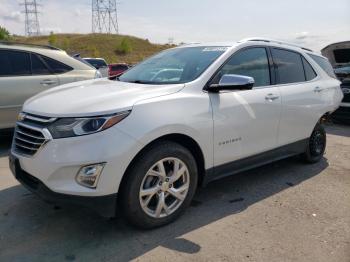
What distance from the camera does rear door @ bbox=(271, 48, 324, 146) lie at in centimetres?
456

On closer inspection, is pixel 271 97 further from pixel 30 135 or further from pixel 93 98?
pixel 30 135

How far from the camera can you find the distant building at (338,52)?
975cm

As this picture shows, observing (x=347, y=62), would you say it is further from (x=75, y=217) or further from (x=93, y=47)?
(x=93, y=47)

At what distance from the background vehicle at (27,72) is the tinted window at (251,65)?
3.27m

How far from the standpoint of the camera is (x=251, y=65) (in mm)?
4266

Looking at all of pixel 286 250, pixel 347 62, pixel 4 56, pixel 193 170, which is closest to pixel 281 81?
pixel 193 170

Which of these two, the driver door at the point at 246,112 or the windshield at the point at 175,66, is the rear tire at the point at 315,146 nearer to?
the driver door at the point at 246,112

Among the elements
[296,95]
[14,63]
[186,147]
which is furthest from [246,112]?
[14,63]

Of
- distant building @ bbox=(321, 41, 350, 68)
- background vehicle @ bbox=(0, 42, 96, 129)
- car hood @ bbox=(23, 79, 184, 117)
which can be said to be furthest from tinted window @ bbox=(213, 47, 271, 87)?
distant building @ bbox=(321, 41, 350, 68)

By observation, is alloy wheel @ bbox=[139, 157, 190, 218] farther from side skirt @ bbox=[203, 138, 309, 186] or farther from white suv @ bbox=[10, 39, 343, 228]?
side skirt @ bbox=[203, 138, 309, 186]

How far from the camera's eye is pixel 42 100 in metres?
3.49

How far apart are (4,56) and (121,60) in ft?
164

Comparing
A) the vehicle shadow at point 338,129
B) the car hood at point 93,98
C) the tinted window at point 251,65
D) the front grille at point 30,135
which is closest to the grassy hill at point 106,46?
the vehicle shadow at point 338,129

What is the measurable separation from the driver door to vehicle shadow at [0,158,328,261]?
1.59ft
